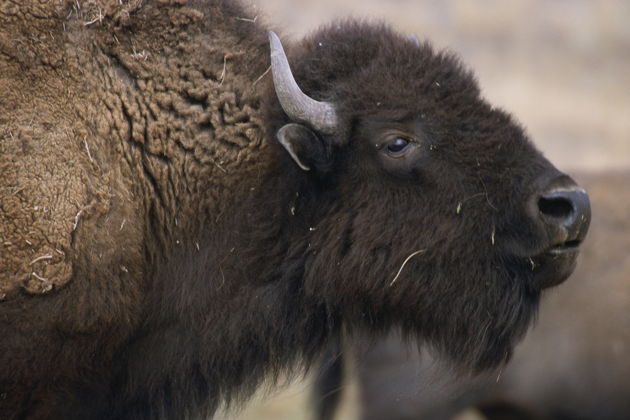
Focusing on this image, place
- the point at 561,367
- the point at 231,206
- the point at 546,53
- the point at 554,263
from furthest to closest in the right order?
the point at 546,53, the point at 561,367, the point at 231,206, the point at 554,263

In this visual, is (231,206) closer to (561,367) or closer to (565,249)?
(565,249)

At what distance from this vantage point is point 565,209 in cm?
355

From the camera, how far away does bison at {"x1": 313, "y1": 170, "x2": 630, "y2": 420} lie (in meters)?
6.25

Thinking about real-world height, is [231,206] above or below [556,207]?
below

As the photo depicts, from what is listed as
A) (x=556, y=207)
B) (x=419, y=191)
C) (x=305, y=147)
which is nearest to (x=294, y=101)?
(x=305, y=147)

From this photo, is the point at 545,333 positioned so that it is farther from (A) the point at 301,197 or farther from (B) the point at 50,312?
(B) the point at 50,312

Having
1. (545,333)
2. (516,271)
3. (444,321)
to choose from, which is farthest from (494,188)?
(545,333)

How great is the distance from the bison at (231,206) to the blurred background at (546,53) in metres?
10.1

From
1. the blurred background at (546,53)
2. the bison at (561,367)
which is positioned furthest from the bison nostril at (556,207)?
the blurred background at (546,53)

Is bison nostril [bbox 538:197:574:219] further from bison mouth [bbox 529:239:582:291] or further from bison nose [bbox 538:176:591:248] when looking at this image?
bison mouth [bbox 529:239:582:291]

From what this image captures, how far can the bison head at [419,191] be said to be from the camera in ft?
12.0

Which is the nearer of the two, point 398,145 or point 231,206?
point 398,145

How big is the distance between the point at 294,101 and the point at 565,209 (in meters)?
1.07

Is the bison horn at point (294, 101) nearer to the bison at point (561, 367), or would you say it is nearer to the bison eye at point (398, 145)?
the bison eye at point (398, 145)
